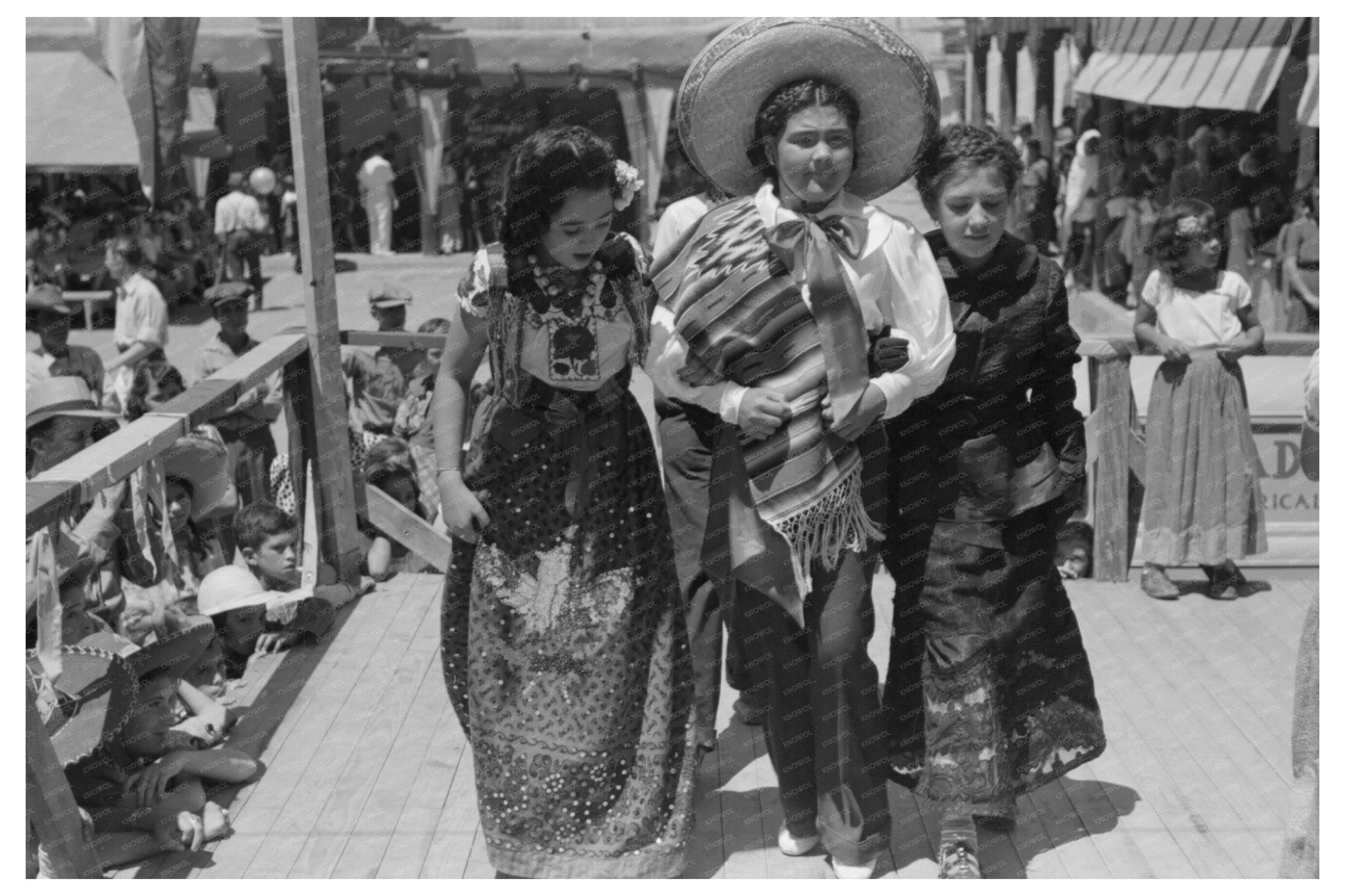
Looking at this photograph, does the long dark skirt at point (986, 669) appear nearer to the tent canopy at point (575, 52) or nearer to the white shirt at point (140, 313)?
the white shirt at point (140, 313)

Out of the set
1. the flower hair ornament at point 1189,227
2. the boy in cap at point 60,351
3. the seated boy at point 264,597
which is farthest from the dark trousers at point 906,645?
the boy in cap at point 60,351

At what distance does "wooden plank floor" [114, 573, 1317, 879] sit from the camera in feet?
12.7

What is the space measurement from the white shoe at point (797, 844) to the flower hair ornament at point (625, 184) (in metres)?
1.57

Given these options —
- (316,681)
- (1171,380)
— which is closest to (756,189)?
(316,681)

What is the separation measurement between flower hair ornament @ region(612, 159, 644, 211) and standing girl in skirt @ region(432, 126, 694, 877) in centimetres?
1

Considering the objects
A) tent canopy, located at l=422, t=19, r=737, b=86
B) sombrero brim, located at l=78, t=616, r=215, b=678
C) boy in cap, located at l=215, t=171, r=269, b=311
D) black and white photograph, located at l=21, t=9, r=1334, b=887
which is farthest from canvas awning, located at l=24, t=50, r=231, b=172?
sombrero brim, located at l=78, t=616, r=215, b=678

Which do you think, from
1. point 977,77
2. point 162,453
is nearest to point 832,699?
point 162,453

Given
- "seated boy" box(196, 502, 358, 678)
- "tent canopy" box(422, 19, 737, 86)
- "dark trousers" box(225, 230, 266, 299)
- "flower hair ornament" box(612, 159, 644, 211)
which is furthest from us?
"dark trousers" box(225, 230, 266, 299)

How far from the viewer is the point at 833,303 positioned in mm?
3410

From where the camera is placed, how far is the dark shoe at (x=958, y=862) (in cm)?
365

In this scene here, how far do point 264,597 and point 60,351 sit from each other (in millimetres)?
3277

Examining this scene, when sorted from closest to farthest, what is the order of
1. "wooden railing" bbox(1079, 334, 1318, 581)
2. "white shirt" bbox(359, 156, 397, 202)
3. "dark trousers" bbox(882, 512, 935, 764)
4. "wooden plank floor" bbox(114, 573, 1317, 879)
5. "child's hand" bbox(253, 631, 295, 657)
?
"dark trousers" bbox(882, 512, 935, 764)
"wooden plank floor" bbox(114, 573, 1317, 879)
"child's hand" bbox(253, 631, 295, 657)
"wooden railing" bbox(1079, 334, 1318, 581)
"white shirt" bbox(359, 156, 397, 202)

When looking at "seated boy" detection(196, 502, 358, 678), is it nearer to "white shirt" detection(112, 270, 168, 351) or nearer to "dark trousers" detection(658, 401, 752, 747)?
"dark trousers" detection(658, 401, 752, 747)

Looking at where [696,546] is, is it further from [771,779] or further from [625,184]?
[625,184]
